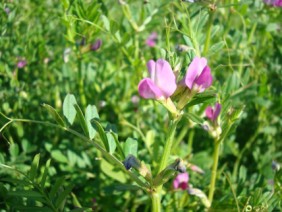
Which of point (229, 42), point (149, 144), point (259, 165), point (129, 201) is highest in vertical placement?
point (229, 42)

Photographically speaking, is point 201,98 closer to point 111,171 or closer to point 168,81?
point 168,81

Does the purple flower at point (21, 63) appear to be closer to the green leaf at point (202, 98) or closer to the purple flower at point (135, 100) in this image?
the purple flower at point (135, 100)

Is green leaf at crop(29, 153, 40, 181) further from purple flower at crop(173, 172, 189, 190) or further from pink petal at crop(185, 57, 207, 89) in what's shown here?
purple flower at crop(173, 172, 189, 190)

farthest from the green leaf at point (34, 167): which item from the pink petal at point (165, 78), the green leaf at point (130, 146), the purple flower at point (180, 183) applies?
the purple flower at point (180, 183)

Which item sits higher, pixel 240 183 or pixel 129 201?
pixel 240 183

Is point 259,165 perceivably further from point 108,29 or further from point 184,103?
point 184,103

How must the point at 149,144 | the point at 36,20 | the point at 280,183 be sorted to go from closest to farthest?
the point at 280,183, the point at 149,144, the point at 36,20

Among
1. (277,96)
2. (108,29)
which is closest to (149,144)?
(108,29)

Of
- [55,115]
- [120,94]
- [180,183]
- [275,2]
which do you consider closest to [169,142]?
[55,115]
